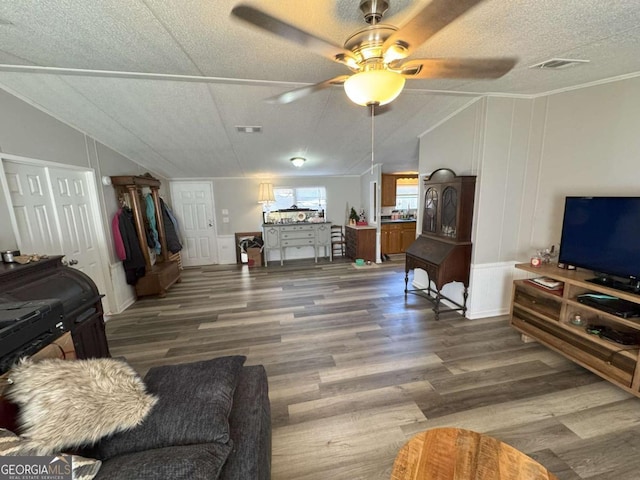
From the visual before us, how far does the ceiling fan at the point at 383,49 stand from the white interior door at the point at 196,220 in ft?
16.4

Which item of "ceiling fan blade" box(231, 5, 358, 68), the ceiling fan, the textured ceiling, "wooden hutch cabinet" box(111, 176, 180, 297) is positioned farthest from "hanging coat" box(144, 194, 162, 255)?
"ceiling fan blade" box(231, 5, 358, 68)

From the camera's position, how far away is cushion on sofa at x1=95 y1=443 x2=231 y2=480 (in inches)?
30.4

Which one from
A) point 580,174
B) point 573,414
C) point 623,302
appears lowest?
point 573,414

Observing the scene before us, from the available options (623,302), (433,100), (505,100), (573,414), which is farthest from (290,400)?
(505,100)

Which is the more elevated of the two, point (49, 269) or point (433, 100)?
point (433, 100)

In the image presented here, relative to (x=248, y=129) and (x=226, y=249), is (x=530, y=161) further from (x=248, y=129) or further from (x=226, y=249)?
(x=226, y=249)

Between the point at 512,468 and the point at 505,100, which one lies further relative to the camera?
the point at 505,100

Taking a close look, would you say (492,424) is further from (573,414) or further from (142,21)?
(142,21)

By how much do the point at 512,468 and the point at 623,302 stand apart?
1.86 meters

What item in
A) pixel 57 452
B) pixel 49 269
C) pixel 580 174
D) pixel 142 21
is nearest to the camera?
pixel 57 452

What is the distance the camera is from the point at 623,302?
6.53 ft

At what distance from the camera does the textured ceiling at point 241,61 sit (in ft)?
4.54

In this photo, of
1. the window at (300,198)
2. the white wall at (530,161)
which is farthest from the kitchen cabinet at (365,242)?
the white wall at (530,161)

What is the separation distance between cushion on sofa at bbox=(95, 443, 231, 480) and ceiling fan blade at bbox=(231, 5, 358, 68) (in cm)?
150
